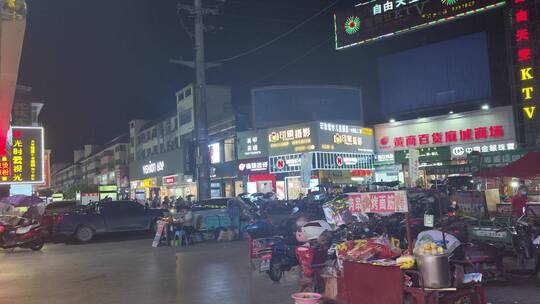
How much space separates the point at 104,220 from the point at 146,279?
10.8m

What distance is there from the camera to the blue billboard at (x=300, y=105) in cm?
3888

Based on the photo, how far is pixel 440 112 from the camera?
32.0 m

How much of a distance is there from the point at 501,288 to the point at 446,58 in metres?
26.5

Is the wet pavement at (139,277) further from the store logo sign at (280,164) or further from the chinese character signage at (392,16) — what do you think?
the store logo sign at (280,164)

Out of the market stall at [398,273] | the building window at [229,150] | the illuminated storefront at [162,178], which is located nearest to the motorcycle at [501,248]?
the market stall at [398,273]

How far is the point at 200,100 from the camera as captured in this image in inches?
969

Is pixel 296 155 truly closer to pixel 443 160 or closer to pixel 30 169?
pixel 443 160

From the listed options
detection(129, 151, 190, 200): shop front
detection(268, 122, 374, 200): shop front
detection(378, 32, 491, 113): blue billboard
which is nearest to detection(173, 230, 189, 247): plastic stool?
detection(268, 122, 374, 200): shop front

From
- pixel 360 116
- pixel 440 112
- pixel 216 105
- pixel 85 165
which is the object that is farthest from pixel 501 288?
pixel 85 165

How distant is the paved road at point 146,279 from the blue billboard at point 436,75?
69.8 feet

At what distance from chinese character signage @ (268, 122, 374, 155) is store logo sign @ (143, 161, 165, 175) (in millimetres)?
22642

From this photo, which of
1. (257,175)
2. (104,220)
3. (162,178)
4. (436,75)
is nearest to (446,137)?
(436,75)

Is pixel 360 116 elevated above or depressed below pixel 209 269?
above

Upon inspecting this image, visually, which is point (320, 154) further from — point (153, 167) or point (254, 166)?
point (153, 167)
